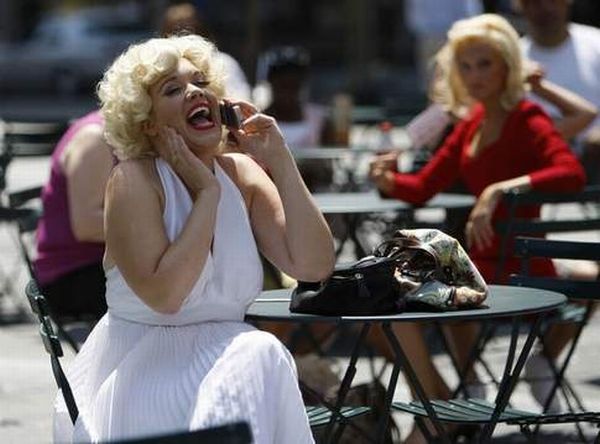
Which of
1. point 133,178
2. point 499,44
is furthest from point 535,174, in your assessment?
point 133,178

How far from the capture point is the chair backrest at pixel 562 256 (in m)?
5.20

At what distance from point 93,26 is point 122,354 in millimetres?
31663

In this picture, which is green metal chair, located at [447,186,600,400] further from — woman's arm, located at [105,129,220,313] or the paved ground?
woman's arm, located at [105,129,220,313]

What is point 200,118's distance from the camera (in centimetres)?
471

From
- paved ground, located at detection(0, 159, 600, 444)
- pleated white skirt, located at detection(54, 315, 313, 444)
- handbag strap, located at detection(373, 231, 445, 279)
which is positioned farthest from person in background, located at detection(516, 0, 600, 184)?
pleated white skirt, located at detection(54, 315, 313, 444)

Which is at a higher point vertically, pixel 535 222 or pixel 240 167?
pixel 240 167

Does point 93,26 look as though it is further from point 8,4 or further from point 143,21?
point 8,4

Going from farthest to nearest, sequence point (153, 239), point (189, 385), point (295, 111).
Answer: point (295, 111) < point (153, 239) < point (189, 385)

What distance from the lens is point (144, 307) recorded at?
4.56m

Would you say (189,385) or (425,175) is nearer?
(189,385)

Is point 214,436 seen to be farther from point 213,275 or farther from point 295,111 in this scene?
point 295,111

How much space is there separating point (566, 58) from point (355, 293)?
4.45 m

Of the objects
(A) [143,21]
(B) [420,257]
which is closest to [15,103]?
(A) [143,21]

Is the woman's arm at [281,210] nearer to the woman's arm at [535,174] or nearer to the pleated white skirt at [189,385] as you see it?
the pleated white skirt at [189,385]
